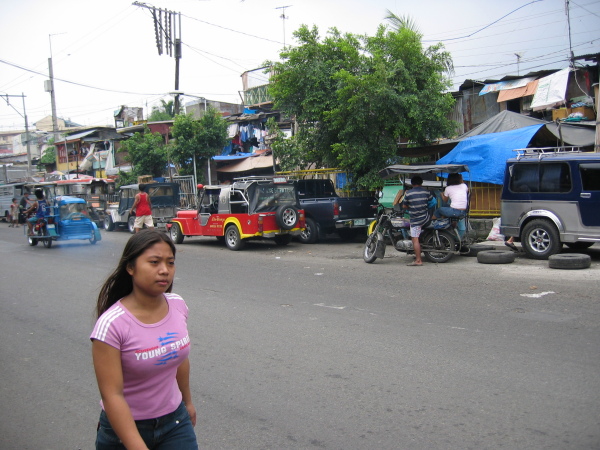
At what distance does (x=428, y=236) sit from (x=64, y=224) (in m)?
11.7

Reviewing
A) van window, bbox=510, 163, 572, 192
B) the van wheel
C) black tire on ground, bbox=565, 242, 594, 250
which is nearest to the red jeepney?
van window, bbox=510, 163, 572, 192

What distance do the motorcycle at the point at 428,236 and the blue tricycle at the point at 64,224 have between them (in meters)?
10.4

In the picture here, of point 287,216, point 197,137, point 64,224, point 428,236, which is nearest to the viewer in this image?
point 428,236

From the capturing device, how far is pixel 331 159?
18312mm

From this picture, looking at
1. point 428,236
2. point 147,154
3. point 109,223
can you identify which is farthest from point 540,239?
point 147,154

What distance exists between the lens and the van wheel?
11.0 m

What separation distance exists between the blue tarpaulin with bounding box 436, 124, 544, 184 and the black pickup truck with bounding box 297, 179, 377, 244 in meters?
2.76

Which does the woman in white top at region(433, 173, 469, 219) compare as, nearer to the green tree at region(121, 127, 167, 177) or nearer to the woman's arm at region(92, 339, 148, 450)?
the woman's arm at region(92, 339, 148, 450)

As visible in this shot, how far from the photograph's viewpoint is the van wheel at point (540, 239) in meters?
11.0

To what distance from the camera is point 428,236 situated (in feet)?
38.4

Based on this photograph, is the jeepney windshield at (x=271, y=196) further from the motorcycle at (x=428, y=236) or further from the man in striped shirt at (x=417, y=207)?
the man in striped shirt at (x=417, y=207)

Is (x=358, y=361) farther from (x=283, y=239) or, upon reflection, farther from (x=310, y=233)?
(x=310, y=233)

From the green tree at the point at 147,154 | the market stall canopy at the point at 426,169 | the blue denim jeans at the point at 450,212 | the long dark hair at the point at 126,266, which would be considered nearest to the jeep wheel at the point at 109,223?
the green tree at the point at 147,154

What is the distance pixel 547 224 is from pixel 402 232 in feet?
9.38
